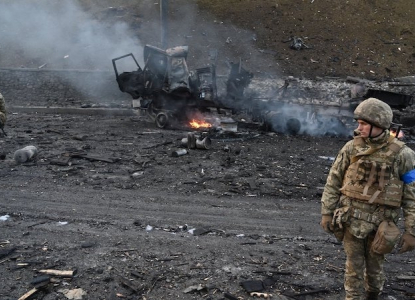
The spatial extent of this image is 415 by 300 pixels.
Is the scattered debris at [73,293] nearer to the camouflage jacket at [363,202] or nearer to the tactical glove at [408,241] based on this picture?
the camouflage jacket at [363,202]

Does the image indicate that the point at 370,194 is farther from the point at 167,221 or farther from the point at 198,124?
the point at 198,124

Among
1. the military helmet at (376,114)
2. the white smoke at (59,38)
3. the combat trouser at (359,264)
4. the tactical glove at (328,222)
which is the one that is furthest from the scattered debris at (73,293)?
the white smoke at (59,38)

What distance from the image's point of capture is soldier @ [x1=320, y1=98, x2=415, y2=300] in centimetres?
402

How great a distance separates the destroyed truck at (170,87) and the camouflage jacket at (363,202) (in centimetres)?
957

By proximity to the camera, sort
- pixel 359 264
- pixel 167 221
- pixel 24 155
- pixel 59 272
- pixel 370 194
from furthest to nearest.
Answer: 1. pixel 24 155
2. pixel 167 221
3. pixel 59 272
4. pixel 359 264
5. pixel 370 194

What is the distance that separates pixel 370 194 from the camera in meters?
4.08

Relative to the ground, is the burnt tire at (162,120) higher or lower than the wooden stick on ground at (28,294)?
higher

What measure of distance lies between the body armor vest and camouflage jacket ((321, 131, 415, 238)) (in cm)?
5

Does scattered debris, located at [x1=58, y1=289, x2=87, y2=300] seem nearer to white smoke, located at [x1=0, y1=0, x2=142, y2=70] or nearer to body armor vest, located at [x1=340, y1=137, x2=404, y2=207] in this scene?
body armor vest, located at [x1=340, y1=137, x2=404, y2=207]

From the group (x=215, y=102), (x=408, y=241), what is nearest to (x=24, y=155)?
(x=215, y=102)

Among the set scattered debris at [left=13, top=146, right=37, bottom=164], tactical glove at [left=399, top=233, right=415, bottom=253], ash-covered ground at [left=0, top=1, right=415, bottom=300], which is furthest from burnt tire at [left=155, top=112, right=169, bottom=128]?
tactical glove at [left=399, top=233, right=415, bottom=253]

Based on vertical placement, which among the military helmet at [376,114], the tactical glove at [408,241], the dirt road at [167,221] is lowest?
the dirt road at [167,221]

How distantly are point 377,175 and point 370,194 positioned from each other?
0.19m

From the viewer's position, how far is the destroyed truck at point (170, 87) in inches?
538
